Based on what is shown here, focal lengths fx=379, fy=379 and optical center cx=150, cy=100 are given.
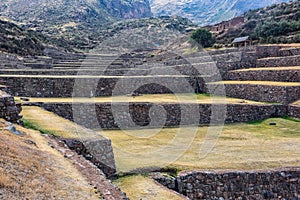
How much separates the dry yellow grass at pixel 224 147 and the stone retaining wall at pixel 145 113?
760 mm

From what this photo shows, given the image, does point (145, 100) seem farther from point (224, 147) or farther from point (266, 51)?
point (266, 51)

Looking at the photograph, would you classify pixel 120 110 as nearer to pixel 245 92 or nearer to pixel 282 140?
pixel 282 140

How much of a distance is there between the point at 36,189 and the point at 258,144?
9219 millimetres

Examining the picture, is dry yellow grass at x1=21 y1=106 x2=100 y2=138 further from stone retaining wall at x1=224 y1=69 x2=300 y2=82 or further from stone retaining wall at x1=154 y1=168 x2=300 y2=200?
stone retaining wall at x1=224 y1=69 x2=300 y2=82

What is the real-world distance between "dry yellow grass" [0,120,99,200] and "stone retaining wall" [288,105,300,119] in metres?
12.7

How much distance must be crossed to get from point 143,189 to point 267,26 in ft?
147

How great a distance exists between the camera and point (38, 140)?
28.4 ft

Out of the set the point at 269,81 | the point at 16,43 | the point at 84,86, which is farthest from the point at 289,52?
the point at 16,43

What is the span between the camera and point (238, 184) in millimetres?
9805

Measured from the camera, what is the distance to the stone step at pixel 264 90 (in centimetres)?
1842

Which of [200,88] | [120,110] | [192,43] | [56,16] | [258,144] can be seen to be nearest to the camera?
[258,144]

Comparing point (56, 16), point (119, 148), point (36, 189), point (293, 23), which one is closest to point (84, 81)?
point (119, 148)

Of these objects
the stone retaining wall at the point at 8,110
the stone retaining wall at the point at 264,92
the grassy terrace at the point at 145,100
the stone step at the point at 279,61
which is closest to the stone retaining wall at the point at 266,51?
the stone step at the point at 279,61

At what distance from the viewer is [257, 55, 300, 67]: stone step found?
2284cm
